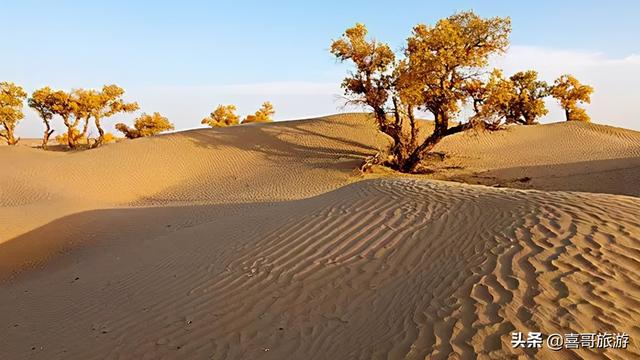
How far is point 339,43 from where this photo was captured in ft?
67.1

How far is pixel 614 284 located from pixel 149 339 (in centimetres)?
501

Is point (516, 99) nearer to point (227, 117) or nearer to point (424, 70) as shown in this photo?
point (424, 70)

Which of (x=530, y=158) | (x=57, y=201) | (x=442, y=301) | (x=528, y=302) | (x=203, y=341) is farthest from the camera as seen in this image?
(x=530, y=158)

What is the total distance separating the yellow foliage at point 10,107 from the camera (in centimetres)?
3347

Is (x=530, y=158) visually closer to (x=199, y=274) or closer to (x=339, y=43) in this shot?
(x=339, y=43)

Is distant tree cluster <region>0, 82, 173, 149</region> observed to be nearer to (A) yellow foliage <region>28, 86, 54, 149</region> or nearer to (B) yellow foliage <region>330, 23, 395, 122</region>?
(A) yellow foliage <region>28, 86, 54, 149</region>

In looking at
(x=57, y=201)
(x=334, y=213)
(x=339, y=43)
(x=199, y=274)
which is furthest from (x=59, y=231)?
(x=339, y=43)

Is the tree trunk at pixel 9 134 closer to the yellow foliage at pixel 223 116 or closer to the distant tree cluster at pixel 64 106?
the distant tree cluster at pixel 64 106

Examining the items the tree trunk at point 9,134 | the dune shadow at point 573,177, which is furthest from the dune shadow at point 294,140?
the tree trunk at point 9,134

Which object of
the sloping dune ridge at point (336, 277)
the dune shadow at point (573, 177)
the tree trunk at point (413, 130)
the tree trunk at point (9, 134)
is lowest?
the dune shadow at point (573, 177)

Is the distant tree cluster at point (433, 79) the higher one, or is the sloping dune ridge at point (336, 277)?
the distant tree cluster at point (433, 79)

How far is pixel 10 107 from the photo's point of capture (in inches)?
1328

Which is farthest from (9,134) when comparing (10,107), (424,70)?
(424,70)

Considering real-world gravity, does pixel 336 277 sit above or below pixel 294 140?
below
